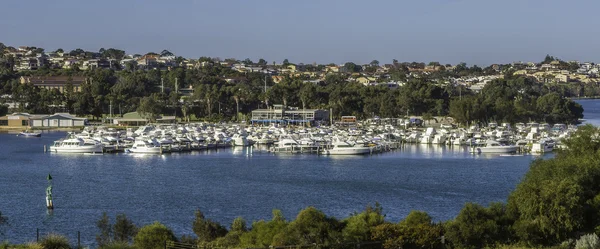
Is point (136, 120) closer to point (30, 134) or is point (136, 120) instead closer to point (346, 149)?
point (30, 134)

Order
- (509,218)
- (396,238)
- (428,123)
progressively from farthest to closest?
(428,123), (509,218), (396,238)

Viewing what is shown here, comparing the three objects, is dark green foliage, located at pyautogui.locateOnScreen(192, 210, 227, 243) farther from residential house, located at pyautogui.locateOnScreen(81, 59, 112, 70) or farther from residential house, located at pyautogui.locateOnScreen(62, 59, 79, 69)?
residential house, located at pyautogui.locateOnScreen(62, 59, 79, 69)

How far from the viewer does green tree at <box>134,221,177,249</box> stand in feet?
50.8

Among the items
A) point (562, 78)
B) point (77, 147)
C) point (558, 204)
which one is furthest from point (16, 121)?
point (562, 78)

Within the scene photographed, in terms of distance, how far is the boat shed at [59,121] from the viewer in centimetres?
6769

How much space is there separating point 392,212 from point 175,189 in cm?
934

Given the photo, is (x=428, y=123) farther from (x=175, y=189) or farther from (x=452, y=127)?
(x=175, y=189)

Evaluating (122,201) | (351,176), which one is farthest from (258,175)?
(122,201)

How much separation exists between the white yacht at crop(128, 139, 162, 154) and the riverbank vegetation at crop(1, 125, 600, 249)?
28.3m

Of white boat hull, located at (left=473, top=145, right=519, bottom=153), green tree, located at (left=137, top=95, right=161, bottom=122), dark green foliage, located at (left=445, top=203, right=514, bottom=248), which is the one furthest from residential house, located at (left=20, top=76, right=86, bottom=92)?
dark green foliage, located at (left=445, top=203, right=514, bottom=248)

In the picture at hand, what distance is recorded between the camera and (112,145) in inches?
1918

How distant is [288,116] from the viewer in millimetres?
69750

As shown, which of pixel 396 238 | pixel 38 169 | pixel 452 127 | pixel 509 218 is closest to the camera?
pixel 396 238

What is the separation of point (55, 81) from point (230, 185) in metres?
59.9
